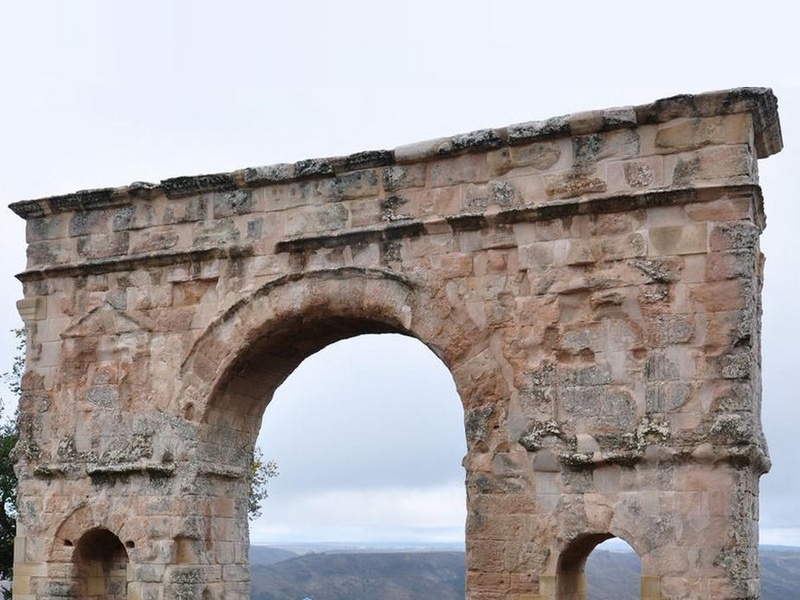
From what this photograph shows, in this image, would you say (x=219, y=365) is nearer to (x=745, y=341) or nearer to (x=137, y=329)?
(x=137, y=329)

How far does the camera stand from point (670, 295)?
869 centimetres

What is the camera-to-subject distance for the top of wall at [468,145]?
8.66 meters

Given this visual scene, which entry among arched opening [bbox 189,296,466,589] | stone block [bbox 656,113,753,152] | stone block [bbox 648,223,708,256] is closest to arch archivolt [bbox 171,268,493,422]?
arched opening [bbox 189,296,466,589]

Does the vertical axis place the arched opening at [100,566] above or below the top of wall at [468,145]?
below

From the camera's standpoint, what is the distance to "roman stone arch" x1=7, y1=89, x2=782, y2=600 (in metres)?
8.52

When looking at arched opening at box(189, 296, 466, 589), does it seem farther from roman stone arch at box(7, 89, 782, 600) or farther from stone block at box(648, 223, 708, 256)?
stone block at box(648, 223, 708, 256)

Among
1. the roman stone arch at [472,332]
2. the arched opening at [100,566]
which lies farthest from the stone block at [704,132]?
the arched opening at [100,566]

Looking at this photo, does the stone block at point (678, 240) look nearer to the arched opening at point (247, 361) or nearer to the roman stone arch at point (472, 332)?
the roman stone arch at point (472, 332)

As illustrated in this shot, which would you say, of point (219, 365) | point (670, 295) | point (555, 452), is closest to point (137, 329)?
point (219, 365)

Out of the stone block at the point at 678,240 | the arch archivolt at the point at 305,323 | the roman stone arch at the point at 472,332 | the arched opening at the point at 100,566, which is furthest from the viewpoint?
the arched opening at the point at 100,566

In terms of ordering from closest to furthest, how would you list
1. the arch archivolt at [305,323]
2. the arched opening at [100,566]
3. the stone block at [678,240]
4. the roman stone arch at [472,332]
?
the roman stone arch at [472,332], the stone block at [678,240], the arch archivolt at [305,323], the arched opening at [100,566]

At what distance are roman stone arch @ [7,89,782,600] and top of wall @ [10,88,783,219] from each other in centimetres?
2

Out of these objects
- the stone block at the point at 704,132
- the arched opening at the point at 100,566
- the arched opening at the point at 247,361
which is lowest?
the arched opening at the point at 100,566

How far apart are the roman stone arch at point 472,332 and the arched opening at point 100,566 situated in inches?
1.6
